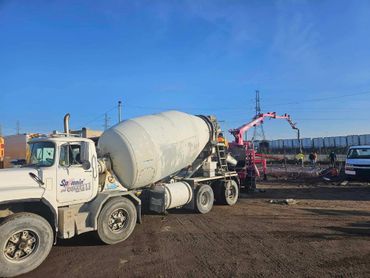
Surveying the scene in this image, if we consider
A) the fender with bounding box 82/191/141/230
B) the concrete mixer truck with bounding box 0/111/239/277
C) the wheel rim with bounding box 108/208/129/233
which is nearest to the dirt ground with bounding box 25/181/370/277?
the wheel rim with bounding box 108/208/129/233

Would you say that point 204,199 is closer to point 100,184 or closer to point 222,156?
point 222,156

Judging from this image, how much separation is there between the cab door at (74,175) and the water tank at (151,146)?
147 cm

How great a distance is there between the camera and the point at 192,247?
371 inches

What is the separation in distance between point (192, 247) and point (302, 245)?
2.53m

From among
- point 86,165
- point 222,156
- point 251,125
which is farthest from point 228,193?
point 251,125

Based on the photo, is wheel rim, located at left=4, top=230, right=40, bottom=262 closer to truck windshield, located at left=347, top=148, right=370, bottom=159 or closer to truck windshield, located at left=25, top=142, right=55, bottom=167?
truck windshield, located at left=25, top=142, right=55, bottom=167

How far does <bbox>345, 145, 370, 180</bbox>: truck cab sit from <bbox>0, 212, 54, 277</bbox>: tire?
18.5 meters

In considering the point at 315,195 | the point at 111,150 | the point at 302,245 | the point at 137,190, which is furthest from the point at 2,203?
the point at 315,195

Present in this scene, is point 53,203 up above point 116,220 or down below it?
above

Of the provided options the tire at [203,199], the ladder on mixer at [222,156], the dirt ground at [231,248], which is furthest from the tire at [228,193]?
the dirt ground at [231,248]

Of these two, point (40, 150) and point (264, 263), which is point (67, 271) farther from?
point (264, 263)

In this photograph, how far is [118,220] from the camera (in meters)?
10.2

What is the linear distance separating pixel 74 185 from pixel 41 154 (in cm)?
107

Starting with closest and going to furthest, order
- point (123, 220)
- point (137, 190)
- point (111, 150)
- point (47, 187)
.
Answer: point (47, 187) < point (123, 220) < point (111, 150) < point (137, 190)
